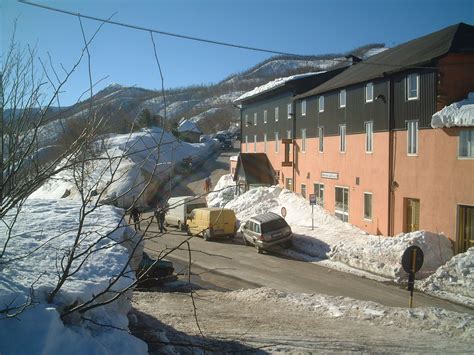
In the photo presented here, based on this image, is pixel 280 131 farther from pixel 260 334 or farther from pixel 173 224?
pixel 260 334

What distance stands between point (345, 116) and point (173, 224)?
13.9 m

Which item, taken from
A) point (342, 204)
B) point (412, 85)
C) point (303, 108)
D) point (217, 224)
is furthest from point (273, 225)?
point (303, 108)

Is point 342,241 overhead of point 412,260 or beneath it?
beneath

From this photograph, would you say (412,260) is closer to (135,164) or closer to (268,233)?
(135,164)

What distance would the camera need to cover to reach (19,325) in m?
4.04

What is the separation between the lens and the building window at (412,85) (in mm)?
19359

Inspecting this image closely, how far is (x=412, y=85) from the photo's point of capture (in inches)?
777

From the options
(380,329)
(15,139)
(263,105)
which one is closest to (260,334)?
(380,329)

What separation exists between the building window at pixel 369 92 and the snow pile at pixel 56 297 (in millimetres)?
19063

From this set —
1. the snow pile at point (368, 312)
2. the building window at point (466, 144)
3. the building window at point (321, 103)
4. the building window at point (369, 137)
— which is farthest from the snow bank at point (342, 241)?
the snow pile at point (368, 312)

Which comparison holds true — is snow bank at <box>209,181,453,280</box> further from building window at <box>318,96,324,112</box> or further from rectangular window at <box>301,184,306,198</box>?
building window at <box>318,96,324,112</box>

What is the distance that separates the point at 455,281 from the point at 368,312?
6113 mm

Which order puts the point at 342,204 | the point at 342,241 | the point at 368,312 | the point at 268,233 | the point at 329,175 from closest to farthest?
the point at 368,312 → the point at 342,241 → the point at 268,233 → the point at 342,204 → the point at 329,175

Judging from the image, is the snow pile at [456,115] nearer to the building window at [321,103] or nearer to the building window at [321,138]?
Result: the building window at [321,138]
